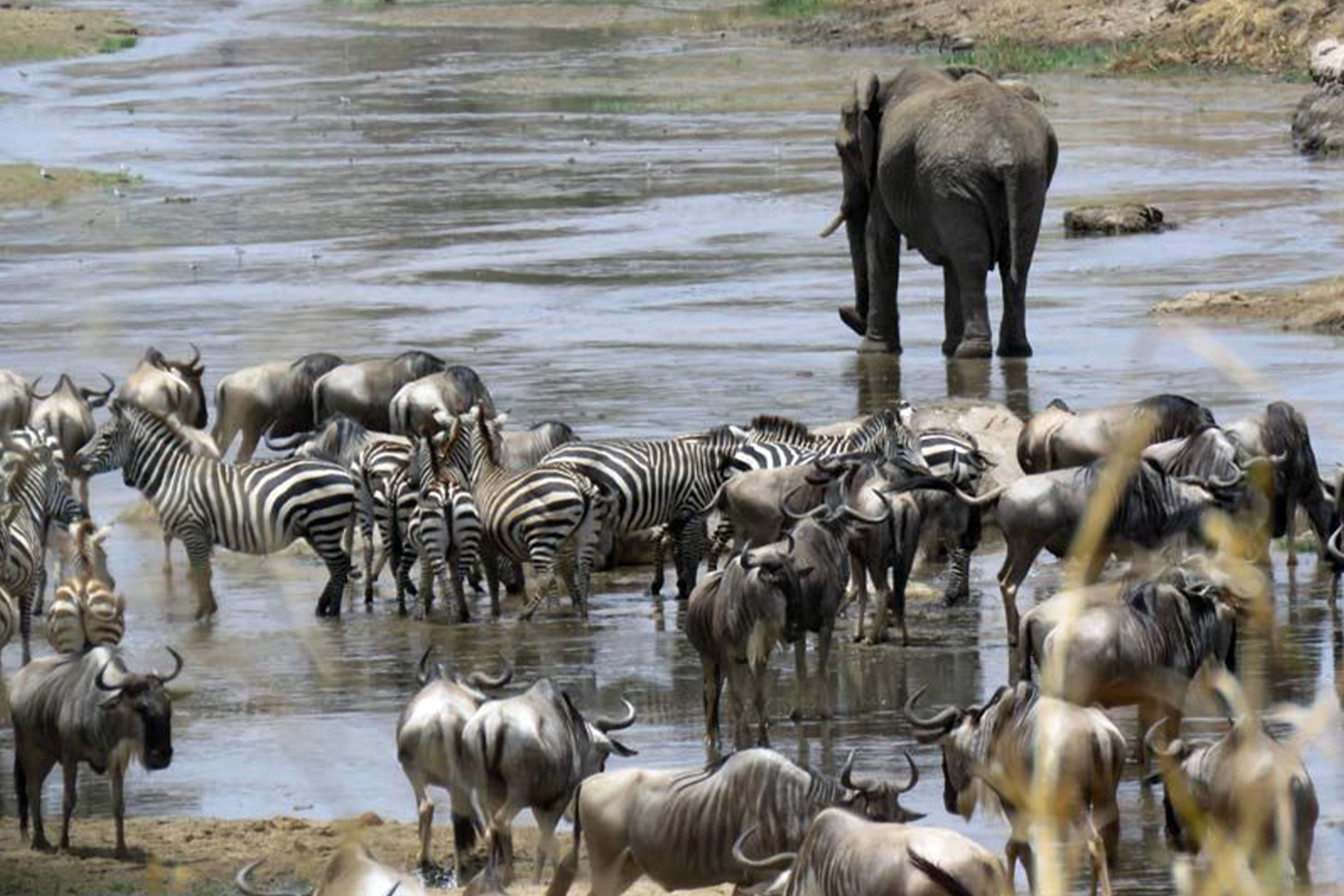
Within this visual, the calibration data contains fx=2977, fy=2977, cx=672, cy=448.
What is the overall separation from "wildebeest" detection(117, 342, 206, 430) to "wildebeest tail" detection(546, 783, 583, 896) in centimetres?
1011

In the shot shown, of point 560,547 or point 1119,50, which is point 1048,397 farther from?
point 1119,50

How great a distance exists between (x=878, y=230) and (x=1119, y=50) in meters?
27.3

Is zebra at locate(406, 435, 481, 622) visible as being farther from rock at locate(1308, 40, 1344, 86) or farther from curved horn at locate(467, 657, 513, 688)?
rock at locate(1308, 40, 1344, 86)

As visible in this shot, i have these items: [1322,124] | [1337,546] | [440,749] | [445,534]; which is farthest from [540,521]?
[1322,124]

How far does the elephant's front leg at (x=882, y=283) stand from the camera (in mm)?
23719

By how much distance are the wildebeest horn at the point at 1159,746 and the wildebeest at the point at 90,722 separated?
3.47 m

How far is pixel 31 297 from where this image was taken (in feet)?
90.9

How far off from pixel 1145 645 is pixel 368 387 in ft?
29.5

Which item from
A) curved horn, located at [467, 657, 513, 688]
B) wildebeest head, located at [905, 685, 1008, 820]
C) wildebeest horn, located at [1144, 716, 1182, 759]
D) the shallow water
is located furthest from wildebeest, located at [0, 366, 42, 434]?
wildebeest head, located at [905, 685, 1008, 820]

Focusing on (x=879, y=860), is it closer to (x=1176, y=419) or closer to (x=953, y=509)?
(x=953, y=509)

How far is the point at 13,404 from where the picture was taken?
60.1ft

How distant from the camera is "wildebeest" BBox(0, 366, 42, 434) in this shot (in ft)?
59.9

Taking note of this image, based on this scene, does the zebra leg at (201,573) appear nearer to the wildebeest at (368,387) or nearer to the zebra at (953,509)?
the wildebeest at (368,387)

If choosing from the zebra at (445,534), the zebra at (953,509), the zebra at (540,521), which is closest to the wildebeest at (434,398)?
the zebra at (540,521)
